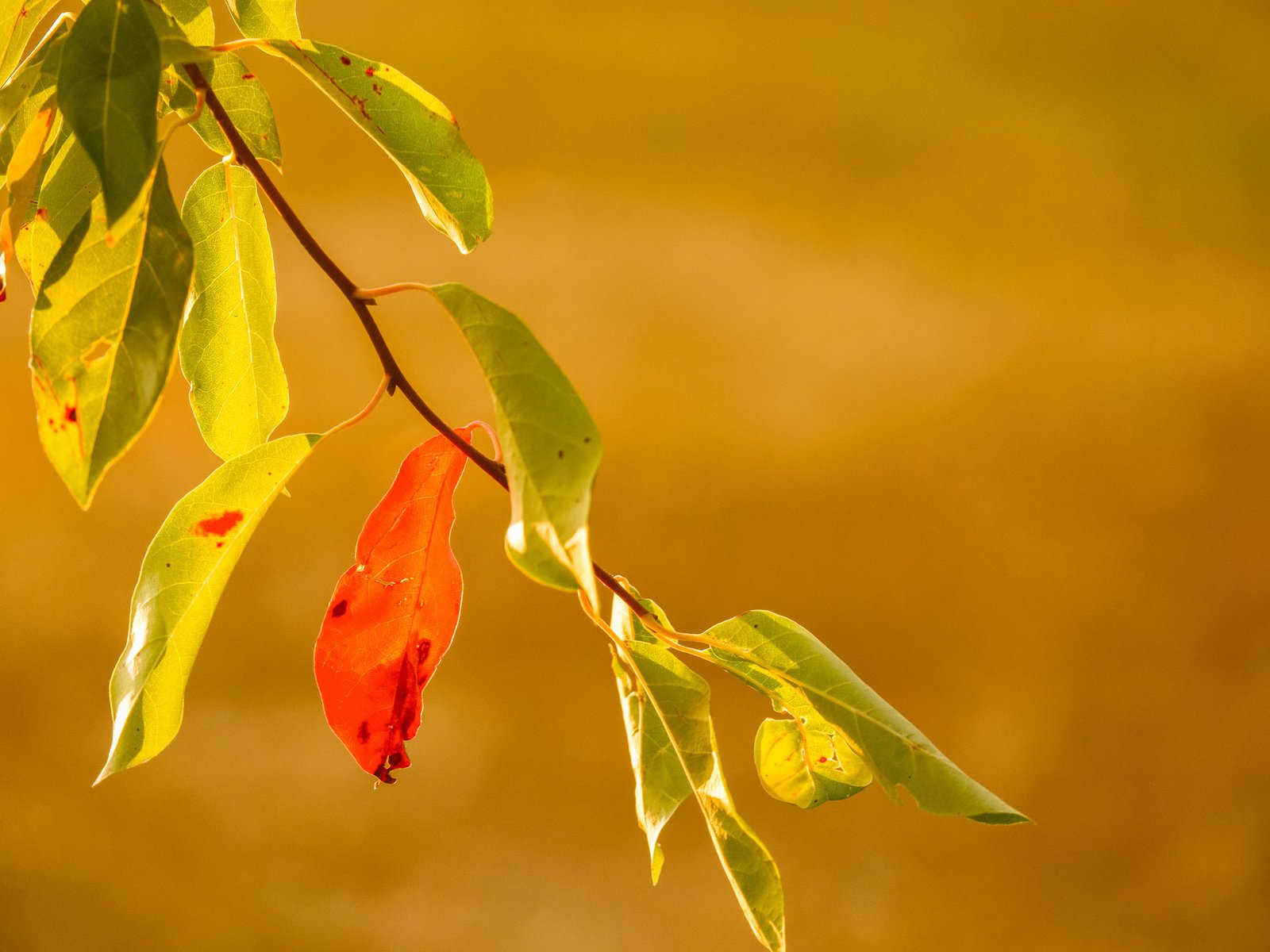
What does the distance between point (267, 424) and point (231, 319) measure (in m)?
0.03

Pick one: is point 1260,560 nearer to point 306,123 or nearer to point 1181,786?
point 1181,786

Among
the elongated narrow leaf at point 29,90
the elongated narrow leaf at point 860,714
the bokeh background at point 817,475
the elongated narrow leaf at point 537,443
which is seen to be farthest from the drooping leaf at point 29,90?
the bokeh background at point 817,475

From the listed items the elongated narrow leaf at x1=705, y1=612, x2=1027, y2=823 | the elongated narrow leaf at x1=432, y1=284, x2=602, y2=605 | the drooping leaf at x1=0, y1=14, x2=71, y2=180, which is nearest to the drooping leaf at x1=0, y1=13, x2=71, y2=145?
the drooping leaf at x1=0, y1=14, x2=71, y2=180

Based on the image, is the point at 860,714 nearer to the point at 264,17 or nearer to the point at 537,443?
the point at 537,443

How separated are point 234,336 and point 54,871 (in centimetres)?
170

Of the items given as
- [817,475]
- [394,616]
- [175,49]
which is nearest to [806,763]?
[394,616]

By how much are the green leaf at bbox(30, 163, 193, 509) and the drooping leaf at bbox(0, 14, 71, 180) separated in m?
0.04

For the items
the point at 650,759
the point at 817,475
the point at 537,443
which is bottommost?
the point at 817,475

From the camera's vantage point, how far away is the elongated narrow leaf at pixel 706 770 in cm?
27

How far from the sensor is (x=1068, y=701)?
1843 millimetres

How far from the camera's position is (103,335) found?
22 centimetres

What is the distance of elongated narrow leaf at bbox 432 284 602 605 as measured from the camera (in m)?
0.18

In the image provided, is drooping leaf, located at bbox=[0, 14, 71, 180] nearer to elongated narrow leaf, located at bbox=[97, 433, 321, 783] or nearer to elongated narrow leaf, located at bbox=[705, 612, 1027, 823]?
elongated narrow leaf, located at bbox=[97, 433, 321, 783]

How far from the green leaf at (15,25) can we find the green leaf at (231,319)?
0.06 meters
